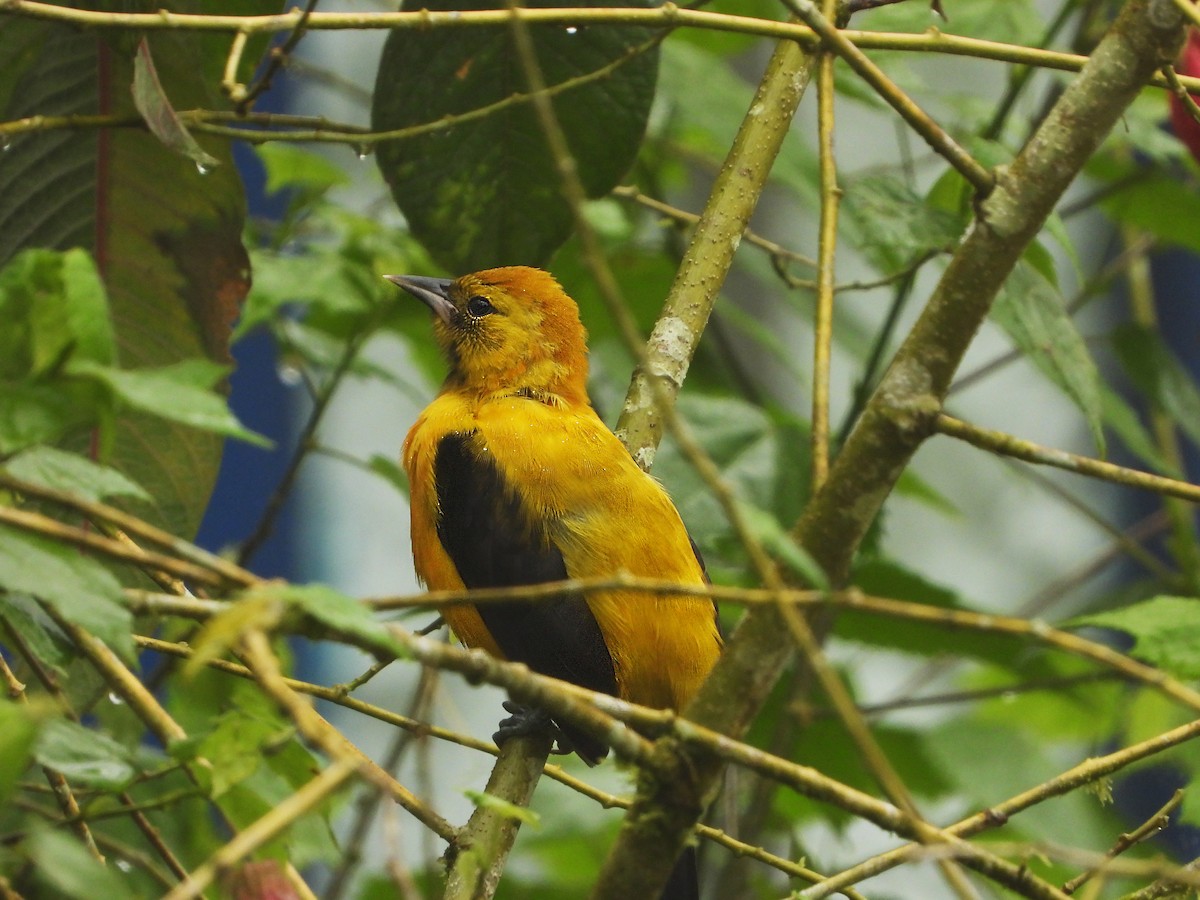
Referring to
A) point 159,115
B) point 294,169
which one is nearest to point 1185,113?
point 159,115

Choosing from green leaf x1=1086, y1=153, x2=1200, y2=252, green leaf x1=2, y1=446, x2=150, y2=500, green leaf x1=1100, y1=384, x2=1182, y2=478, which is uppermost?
green leaf x1=1086, y1=153, x2=1200, y2=252

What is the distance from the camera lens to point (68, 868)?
98cm

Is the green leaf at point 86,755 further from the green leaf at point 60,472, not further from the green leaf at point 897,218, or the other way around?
the green leaf at point 897,218

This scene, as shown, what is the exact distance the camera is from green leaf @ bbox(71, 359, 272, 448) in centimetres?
109

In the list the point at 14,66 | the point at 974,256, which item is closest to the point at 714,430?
the point at 14,66

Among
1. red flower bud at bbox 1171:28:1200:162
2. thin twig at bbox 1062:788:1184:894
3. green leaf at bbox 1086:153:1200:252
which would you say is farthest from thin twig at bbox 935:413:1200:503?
green leaf at bbox 1086:153:1200:252

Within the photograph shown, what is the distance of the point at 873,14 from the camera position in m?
2.59

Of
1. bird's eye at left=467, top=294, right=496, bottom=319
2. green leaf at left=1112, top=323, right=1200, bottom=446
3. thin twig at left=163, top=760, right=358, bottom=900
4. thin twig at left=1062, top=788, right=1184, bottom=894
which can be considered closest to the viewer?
thin twig at left=163, top=760, right=358, bottom=900

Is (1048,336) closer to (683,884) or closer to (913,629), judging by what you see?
(683,884)

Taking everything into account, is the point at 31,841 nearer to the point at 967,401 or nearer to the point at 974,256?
the point at 974,256

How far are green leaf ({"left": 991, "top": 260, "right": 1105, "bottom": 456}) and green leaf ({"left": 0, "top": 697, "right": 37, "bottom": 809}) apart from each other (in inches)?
61.5

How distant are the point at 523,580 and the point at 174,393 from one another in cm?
149

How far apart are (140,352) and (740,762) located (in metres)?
1.30

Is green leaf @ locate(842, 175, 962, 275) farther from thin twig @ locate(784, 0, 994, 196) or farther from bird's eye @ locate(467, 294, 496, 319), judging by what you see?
bird's eye @ locate(467, 294, 496, 319)
